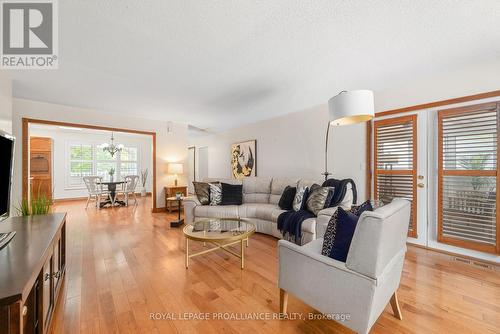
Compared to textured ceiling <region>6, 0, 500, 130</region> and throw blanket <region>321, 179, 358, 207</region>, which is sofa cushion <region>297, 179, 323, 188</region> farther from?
textured ceiling <region>6, 0, 500, 130</region>

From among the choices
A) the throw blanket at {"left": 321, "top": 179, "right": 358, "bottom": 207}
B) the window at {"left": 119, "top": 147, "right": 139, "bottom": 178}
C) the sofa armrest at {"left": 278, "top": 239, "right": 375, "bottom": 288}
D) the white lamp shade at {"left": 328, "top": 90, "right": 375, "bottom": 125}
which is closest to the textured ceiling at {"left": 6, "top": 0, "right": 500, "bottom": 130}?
the white lamp shade at {"left": 328, "top": 90, "right": 375, "bottom": 125}

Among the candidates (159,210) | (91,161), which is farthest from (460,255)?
(91,161)

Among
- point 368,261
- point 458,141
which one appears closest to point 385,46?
point 458,141

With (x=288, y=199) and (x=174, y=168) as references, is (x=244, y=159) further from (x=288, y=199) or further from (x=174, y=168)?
(x=288, y=199)

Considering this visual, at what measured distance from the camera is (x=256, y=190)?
4.27 m

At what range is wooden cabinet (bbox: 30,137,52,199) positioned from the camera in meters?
6.19

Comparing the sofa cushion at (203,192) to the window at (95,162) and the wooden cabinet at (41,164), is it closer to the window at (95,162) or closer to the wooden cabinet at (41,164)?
the wooden cabinet at (41,164)

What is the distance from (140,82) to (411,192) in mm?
4224

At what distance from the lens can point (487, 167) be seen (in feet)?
8.19

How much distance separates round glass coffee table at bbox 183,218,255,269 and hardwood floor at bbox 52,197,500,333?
146 millimetres

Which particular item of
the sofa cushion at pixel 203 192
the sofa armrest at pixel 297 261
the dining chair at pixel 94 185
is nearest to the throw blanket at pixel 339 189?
the sofa armrest at pixel 297 261

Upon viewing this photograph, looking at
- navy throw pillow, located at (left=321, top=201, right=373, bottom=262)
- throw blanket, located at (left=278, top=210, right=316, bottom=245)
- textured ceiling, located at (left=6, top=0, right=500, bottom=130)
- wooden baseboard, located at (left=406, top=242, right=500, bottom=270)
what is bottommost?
wooden baseboard, located at (left=406, top=242, right=500, bottom=270)

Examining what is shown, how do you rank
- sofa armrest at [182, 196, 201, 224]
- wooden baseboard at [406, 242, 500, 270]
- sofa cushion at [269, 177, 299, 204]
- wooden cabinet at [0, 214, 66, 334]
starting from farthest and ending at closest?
sofa cushion at [269, 177, 299, 204] < sofa armrest at [182, 196, 201, 224] < wooden baseboard at [406, 242, 500, 270] < wooden cabinet at [0, 214, 66, 334]

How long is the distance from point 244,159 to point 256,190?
165cm
